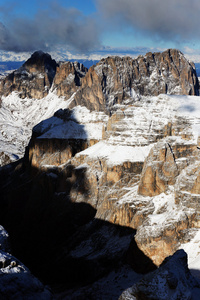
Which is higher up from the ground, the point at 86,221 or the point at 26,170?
the point at 26,170

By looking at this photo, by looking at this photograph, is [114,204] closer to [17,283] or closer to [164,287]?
[17,283]

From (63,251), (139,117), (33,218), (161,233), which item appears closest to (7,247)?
(161,233)

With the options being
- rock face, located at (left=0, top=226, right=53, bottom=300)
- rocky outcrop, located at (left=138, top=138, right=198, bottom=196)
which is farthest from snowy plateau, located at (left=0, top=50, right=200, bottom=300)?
rock face, located at (left=0, top=226, right=53, bottom=300)

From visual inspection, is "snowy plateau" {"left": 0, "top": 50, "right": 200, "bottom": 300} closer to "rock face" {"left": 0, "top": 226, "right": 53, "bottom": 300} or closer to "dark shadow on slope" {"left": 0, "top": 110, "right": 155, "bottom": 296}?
"dark shadow on slope" {"left": 0, "top": 110, "right": 155, "bottom": 296}

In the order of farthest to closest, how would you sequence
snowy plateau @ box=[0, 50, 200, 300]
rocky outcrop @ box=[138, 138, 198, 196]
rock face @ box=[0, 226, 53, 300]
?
rocky outcrop @ box=[138, 138, 198, 196]
snowy plateau @ box=[0, 50, 200, 300]
rock face @ box=[0, 226, 53, 300]

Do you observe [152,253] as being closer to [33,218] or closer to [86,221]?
[86,221]

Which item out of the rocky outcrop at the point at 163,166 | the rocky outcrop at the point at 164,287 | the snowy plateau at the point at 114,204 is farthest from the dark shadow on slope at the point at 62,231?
the rocky outcrop at the point at 164,287
